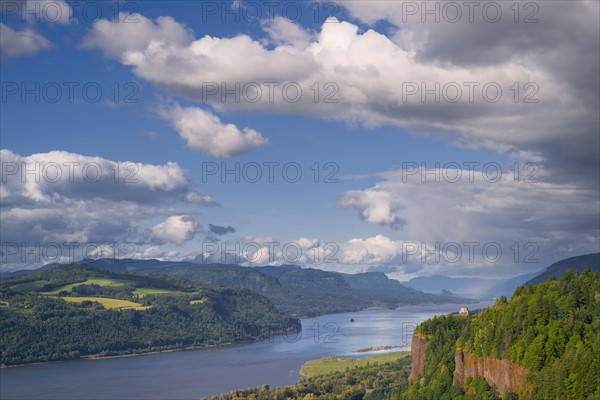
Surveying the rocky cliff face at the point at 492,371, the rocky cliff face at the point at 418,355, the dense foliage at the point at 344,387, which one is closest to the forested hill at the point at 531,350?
the rocky cliff face at the point at 492,371

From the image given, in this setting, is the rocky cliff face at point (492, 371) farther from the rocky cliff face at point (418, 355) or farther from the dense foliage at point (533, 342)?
the rocky cliff face at point (418, 355)

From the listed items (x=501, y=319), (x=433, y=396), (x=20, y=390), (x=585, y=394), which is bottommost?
(x=20, y=390)

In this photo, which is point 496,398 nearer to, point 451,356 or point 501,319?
point 501,319

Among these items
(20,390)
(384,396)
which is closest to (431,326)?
(384,396)

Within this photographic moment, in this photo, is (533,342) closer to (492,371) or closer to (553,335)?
(553,335)

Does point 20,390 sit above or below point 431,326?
below

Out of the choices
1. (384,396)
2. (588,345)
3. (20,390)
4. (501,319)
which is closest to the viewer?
(588,345)
